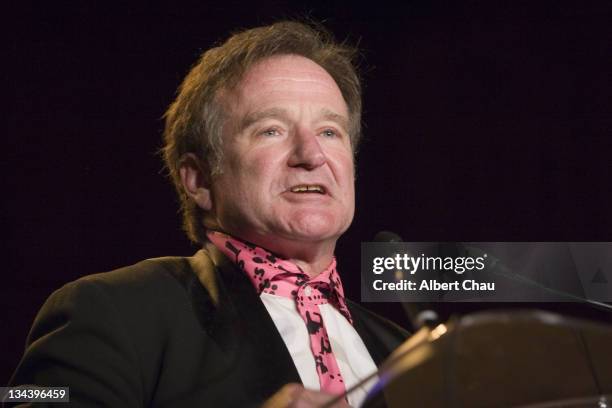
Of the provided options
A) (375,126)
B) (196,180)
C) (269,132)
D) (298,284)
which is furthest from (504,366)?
(375,126)

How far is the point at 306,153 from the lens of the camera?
5.15 ft

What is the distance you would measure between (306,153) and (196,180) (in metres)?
0.32

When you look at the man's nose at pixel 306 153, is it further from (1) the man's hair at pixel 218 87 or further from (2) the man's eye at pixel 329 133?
(1) the man's hair at pixel 218 87

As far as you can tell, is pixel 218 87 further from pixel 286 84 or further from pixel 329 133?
pixel 329 133

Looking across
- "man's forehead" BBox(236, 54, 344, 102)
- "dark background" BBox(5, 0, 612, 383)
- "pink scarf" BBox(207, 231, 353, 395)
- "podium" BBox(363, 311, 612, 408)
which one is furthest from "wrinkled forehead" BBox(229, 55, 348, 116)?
"podium" BBox(363, 311, 612, 408)

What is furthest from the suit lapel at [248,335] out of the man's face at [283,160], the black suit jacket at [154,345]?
the man's face at [283,160]

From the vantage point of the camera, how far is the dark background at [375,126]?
2143 millimetres

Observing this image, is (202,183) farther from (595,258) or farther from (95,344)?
(595,258)

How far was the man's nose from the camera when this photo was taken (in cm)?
157

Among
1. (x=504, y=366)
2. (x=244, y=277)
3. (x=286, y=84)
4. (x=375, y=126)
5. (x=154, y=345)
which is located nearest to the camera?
(x=504, y=366)

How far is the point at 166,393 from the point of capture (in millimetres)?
1275

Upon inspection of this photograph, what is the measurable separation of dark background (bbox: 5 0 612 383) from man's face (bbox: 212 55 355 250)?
0.63 m

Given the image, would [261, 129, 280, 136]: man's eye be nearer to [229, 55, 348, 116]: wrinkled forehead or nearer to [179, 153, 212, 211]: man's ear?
[229, 55, 348, 116]: wrinkled forehead

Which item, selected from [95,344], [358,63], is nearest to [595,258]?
[358,63]
